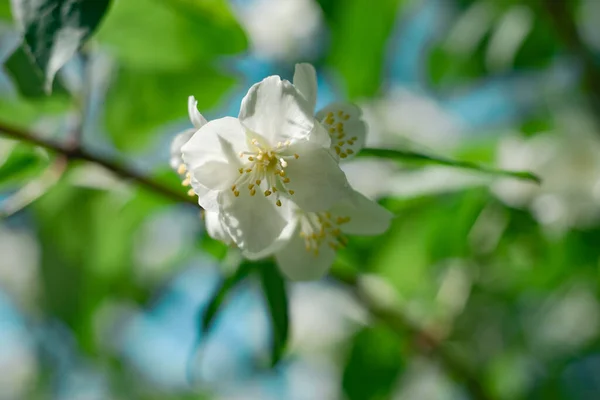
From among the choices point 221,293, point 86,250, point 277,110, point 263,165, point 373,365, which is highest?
point 277,110

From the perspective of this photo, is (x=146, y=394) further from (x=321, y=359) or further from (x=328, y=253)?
(x=328, y=253)

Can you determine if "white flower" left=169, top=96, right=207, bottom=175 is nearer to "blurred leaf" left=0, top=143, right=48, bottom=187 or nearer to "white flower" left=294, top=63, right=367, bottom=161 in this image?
"white flower" left=294, top=63, right=367, bottom=161

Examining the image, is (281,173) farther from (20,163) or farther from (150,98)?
(150,98)

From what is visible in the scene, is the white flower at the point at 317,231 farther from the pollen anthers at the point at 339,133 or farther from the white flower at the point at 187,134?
the white flower at the point at 187,134

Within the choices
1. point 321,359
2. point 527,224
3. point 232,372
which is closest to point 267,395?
point 232,372

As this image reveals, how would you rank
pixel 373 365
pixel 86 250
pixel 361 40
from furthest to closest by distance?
1. pixel 86 250
2. pixel 361 40
3. pixel 373 365

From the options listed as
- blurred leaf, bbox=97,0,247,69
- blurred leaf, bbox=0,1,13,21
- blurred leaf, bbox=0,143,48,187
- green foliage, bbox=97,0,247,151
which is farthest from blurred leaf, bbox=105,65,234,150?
blurred leaf, bbox=0,143,48,187

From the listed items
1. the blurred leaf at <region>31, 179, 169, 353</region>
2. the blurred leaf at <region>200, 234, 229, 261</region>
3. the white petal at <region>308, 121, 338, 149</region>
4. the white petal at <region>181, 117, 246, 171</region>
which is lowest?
the blurred leaf at <region>31, 179, 169, 353</region>

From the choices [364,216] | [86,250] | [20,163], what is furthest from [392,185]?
[86,250]
